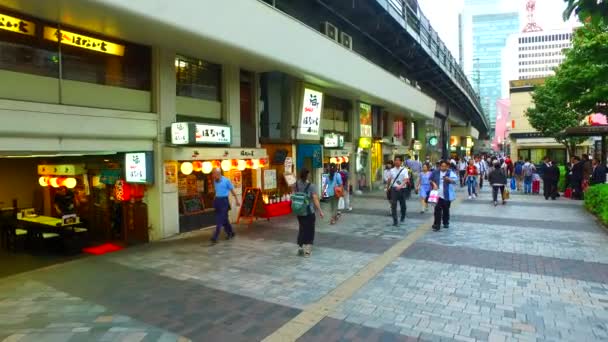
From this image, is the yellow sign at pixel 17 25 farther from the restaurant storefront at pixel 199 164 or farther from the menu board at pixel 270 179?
the menu board at pixel 270 179

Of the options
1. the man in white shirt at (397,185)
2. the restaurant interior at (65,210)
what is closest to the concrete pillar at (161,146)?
A: the restaurant interior at (65,210)

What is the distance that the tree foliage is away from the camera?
4000 mm

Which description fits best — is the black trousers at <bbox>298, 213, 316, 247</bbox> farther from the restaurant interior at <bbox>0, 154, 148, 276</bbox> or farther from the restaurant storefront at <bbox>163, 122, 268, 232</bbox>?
the restaurant interior at <bbox>0, 154, 148, 276</bbox>

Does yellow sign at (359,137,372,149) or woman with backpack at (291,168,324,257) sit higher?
yellow sign at (359,137,372,149)

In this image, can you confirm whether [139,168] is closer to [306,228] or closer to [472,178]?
[306,228]

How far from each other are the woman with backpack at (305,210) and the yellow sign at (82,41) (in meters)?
4.99

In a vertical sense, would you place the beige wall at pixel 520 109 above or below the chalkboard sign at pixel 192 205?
above

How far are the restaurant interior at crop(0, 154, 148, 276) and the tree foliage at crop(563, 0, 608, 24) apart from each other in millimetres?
8727

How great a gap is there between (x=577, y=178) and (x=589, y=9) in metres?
14.5

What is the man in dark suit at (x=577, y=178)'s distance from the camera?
1569 centimetres

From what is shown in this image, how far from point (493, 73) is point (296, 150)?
519 ft

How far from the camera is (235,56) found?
10.2 meters

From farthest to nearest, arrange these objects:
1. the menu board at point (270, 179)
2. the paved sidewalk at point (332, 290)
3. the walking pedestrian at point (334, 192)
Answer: the menu board at point (270, 179) → the walking pedestrian at point (334, 192) → the paved sidewalk at point (332, 290)

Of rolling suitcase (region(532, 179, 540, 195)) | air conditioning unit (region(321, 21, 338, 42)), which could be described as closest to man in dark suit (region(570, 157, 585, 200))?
rolling suitcase (region(532, 179, 540, 195))
